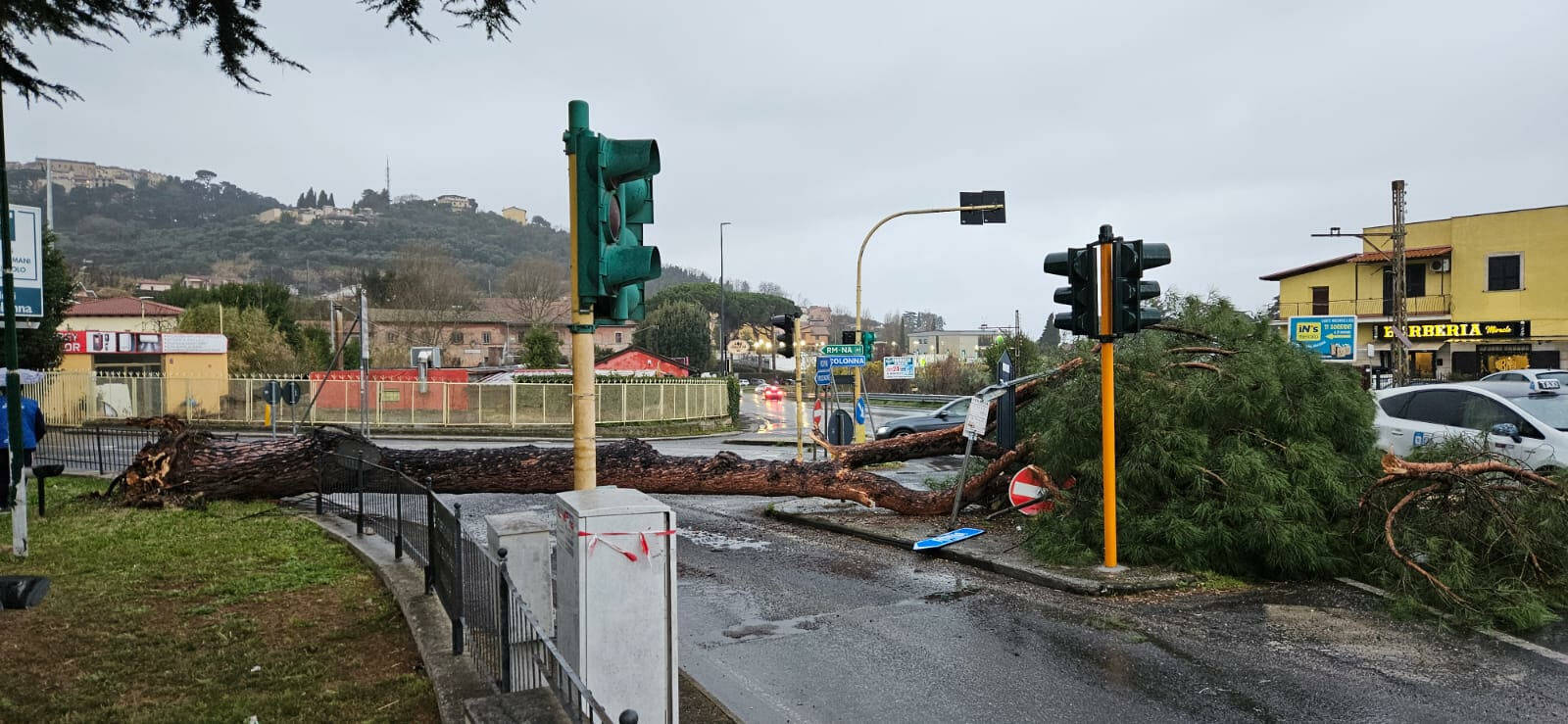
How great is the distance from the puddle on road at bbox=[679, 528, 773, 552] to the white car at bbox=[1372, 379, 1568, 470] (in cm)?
693

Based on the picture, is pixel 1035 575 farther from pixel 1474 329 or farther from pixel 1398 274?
pixel 1474 329

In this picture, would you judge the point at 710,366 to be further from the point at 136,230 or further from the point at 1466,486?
the point at 136,230

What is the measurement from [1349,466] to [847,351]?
11.8 m

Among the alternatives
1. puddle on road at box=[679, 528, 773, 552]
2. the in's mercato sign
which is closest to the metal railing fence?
puddle on road at box=[679, 528, 773, 552]

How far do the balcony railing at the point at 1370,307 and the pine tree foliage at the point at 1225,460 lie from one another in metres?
38.3

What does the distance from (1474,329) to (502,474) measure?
137ft

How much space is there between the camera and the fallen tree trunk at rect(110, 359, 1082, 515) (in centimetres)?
1158

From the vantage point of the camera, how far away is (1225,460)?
320 inches

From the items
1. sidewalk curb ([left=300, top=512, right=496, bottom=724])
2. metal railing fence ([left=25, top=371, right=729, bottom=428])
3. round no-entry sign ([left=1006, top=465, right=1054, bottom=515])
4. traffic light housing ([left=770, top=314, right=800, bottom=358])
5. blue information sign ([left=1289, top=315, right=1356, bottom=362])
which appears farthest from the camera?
metal railing fence ([left=25, top=371, right=729, bottom=428])

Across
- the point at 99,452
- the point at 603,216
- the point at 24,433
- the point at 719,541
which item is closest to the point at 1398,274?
the point at 719,541

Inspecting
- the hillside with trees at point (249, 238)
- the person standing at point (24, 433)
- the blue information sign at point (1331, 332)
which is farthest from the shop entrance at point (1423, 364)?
the hillside with trees at point (249, 238)

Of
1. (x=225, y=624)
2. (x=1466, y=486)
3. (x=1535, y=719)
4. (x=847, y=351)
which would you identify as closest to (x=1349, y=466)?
(x=1466, y=486)

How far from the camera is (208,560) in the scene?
26.8 ft

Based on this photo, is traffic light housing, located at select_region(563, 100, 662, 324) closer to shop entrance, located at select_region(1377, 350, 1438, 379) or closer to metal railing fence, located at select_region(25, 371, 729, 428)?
metal railing fence, located at select_region(25, 371, 729, 428)
